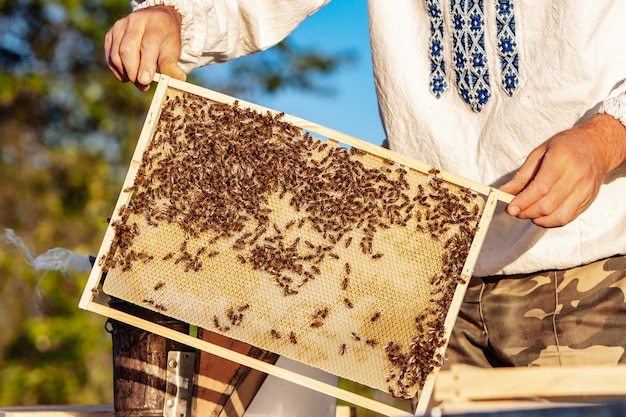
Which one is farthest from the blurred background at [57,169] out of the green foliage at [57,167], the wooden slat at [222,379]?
the wooden slat at [222,379]

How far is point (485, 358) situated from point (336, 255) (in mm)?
965

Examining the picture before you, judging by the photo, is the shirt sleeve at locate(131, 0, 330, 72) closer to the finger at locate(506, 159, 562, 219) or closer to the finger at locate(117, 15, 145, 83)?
the finger at locate(117, 15, 145, 83)

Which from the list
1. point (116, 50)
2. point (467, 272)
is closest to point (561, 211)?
point (467, 272)

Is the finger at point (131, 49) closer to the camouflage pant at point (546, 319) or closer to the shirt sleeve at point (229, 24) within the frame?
the shirt sleeve at point (229, 24)

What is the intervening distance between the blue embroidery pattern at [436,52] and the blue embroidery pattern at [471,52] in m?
0.07

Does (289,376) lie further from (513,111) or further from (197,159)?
(513,111)

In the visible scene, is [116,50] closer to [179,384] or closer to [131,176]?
[131,176]

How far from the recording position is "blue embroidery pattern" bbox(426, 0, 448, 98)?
300cm

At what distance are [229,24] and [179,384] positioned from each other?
146 centimetres

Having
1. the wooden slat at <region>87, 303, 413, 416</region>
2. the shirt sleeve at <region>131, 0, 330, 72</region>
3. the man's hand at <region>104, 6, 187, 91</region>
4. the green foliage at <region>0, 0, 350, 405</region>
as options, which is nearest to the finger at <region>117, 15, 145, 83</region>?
the man's hand at <region>104, 6, 187, 91</region>

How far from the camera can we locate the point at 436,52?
302 cm

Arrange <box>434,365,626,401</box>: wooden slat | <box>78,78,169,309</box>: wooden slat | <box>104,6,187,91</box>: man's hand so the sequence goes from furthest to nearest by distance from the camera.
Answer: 1. <box>104,6,187,91</box>: man's hand
2. <box>78,78,169,309</box>: wooden slat
3. <box>434,365,626,401</box>: wooden slat

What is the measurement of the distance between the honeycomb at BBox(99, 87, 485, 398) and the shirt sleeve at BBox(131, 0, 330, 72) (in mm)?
441

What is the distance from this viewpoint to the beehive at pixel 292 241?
2.44 metres
